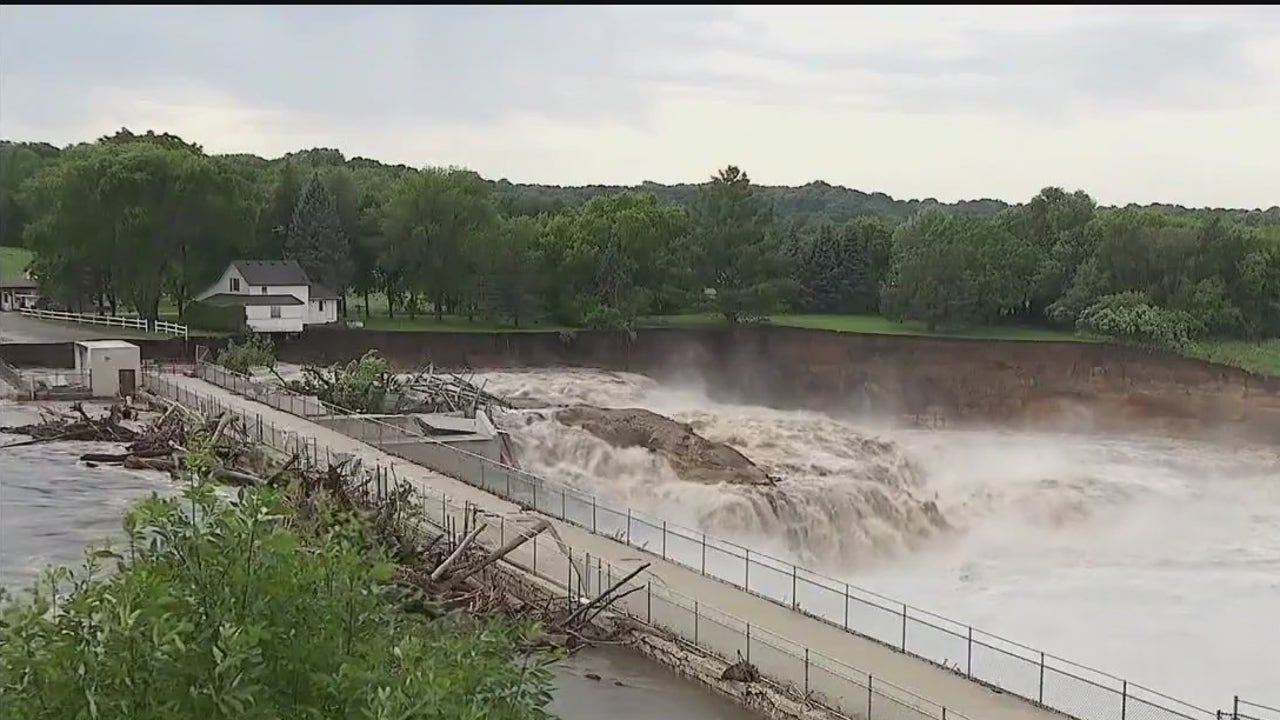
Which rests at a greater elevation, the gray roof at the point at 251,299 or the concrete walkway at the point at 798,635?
the gray roof at the point at 251,299

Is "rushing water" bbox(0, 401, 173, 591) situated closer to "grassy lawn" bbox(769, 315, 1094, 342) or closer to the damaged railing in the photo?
the damaged railing

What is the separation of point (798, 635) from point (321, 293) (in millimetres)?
55629

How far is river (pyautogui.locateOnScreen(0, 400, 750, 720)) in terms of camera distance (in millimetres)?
18703

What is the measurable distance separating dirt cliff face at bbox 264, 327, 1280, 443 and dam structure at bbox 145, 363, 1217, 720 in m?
32.8

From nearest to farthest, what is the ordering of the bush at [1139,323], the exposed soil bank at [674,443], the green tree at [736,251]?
1. the exposed soil bank at [674,443]
2. the bush at [1139,323]
3. the green tree at [736,251]

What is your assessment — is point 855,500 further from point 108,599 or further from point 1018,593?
point 108,599

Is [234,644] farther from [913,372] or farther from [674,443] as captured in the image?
[913,372]

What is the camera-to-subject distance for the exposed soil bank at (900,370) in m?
63.1

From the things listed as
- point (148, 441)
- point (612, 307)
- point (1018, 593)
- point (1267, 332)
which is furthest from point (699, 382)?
point (1018, 593)

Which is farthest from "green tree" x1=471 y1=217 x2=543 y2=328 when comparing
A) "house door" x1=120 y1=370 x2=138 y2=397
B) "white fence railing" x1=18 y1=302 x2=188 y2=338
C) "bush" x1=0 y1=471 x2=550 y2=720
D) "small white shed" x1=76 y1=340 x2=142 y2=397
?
"bush" x1=0 y1=471 x2=550 y2=720

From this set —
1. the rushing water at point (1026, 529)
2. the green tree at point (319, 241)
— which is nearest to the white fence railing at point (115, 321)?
the green tree at point (319, 241)

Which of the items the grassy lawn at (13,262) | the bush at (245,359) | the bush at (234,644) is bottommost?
the bush at (245,359)

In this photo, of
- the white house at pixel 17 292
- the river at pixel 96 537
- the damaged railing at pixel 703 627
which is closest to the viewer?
the damaged railing at pixel 703 627

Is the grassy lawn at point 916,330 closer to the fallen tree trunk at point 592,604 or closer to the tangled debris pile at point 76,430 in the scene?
the tangled debris pile at point 76,430
